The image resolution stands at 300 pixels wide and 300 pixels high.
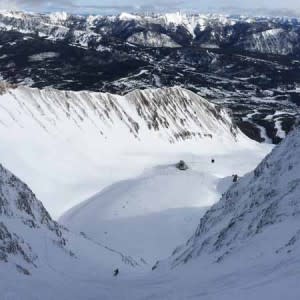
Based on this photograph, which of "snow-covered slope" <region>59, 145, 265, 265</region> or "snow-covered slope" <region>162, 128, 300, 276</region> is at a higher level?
"snow-covered slope" <region>162, 128, 300, 276</region>

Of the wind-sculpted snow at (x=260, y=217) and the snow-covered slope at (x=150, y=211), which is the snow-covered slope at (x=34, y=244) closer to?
the wind-sculpted snow at (x=260, y=217)

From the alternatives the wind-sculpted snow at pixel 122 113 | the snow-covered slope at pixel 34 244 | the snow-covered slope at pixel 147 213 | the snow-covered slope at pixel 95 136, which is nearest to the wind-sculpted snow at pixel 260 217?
the snow-covered slope at pixel 34 244

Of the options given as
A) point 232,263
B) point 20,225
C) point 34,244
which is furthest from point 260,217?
point 20,225

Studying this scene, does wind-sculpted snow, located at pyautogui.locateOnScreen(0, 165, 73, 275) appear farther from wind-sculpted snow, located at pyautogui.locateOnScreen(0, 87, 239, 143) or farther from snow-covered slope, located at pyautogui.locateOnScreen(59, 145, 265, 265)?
wind-sculpted snow, located at pyautogui.locateOnScreen(0, 87, 239, 143)

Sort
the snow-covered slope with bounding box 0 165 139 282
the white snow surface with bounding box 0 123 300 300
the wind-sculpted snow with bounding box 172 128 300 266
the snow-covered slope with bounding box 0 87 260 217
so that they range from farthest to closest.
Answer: the snow-covered slope with bounding box 0 87 260 217
the snow-covered slope with bounding box 0 165 139 282
the wind-sculpted snow with bounding box 172 128 300 266
the white snow surface with bounding box 0 123 300 300

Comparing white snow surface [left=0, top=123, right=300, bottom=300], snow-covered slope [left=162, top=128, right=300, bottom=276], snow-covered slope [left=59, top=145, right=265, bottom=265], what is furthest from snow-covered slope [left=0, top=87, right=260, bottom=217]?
white snow surface [left=0, top=123, right=300, bottom=300]

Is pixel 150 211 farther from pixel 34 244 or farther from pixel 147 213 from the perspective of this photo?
pixel 34 244
